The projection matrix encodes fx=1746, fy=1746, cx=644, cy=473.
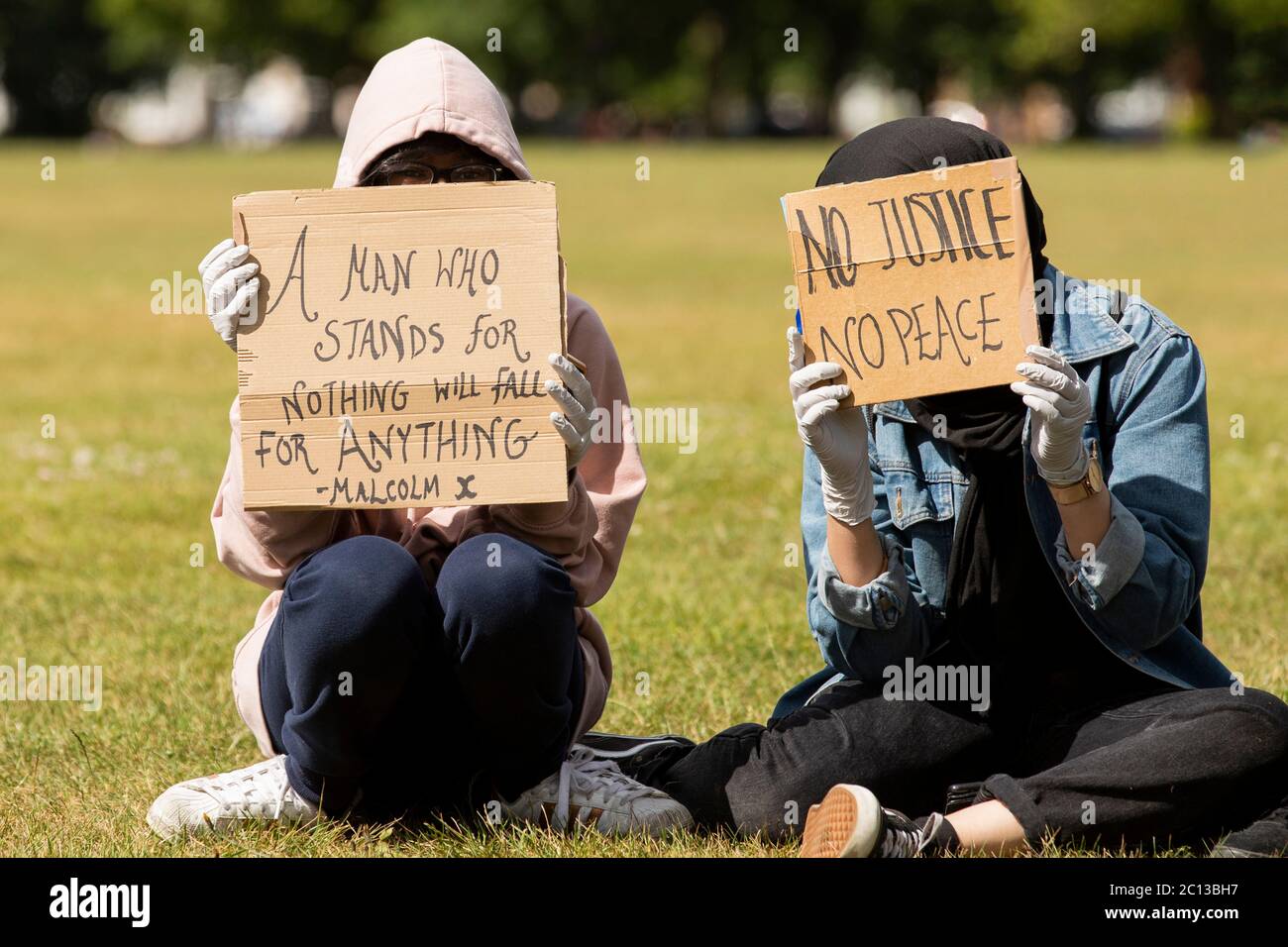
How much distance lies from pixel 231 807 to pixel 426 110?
1588mm

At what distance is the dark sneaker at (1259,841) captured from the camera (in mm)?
3547

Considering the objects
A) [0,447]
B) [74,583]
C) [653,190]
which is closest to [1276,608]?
[74,583]

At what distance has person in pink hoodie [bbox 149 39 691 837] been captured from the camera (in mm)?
3564

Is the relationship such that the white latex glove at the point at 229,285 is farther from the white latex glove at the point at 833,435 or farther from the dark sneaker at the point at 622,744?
the dark sneaker at the point at 622,744

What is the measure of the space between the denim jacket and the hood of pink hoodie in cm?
100

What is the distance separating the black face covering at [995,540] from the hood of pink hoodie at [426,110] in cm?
75

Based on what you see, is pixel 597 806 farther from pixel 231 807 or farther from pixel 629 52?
pixel 629 52

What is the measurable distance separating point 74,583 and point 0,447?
287 cm

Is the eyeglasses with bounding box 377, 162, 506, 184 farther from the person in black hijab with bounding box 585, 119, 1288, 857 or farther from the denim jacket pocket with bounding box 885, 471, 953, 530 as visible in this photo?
the denim jacket pocket with bounding box 885, 471, 953, 530

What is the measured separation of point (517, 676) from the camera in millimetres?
3607

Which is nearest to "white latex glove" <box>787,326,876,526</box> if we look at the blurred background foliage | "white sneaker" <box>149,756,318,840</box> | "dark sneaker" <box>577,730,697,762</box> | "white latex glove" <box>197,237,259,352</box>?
"dark sneaker" <box>577,730,697,762</box>

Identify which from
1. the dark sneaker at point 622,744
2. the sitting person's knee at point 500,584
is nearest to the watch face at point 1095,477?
the sitting person's knee at point 500,584

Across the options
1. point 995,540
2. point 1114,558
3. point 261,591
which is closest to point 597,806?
point 995,540

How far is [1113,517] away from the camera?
11.7 ft
